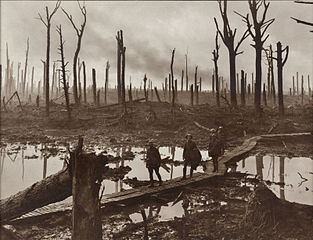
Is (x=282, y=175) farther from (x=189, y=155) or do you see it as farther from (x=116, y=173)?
(x=116, y=173)

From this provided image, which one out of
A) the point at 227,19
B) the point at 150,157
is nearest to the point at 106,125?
the point at 227,19

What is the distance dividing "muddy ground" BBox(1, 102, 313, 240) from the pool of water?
67.2 inches

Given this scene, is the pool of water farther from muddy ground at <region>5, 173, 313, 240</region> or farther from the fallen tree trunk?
the fallen tree trunk

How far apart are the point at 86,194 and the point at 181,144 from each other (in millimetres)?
12756

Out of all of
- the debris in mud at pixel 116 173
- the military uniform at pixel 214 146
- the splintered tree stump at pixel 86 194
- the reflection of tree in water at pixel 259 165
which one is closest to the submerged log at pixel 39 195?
the splintered tree stump at pixel 86 194

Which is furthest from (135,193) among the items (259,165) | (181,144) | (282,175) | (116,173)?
(181,144)

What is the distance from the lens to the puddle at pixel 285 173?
8078mm

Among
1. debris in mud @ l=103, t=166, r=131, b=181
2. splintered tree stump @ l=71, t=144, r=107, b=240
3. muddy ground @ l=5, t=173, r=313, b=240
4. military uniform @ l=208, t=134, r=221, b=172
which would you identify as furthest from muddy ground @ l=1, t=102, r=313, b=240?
debris in mud @ l=103, t=166, r=131, b=181

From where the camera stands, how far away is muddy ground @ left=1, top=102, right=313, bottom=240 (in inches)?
219

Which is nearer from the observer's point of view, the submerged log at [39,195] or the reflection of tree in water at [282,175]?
the submerged log at [39,195]

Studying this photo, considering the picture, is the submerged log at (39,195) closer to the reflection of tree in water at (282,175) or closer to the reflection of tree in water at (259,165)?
the reflection of tree in water at (282,175)

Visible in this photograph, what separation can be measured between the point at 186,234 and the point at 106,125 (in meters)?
17.7

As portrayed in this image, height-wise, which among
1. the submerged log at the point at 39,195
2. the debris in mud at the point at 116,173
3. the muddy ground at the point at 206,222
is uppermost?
the submerged log at the point at 39,195

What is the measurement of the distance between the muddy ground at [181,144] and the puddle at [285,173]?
82cm
